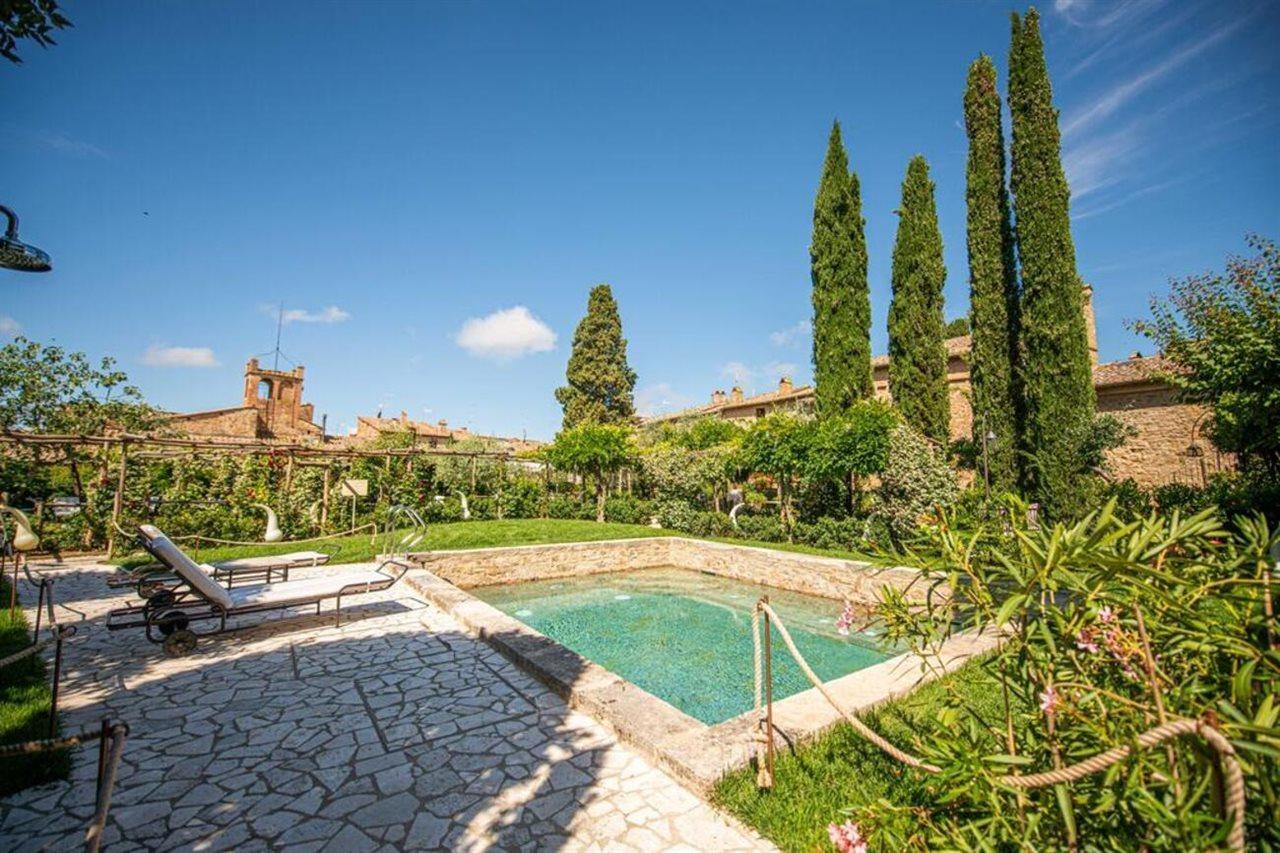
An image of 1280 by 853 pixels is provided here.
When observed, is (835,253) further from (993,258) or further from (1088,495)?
(1088,495)

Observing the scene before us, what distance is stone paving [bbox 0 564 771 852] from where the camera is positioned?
9.13 feet

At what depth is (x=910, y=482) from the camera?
475 inches

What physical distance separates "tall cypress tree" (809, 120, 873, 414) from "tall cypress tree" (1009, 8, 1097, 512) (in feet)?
13.7

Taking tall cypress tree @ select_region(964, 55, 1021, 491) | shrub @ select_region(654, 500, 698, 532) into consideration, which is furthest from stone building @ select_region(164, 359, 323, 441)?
tall cypress tree @ select_region(964, 55, 1021, 491)

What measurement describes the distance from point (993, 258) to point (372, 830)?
19.3 metres

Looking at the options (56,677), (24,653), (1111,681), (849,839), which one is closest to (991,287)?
(1111,681)

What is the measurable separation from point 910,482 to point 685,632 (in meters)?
6.69

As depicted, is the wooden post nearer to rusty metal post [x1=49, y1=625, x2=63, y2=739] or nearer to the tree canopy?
rusty metal post [x1=49, y1=625, x2=63, y2=739]

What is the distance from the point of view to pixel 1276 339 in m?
7.16

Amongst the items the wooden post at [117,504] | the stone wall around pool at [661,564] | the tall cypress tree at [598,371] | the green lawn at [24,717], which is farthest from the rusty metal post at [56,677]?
the tall cypress tree at [598,371]

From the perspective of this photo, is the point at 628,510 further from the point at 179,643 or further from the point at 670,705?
the point at 670,705

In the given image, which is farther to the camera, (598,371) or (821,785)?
(598,371)

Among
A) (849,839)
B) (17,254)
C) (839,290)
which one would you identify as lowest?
(849,839)

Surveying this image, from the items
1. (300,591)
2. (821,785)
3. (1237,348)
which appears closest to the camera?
(821,785)
